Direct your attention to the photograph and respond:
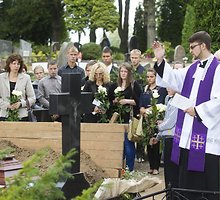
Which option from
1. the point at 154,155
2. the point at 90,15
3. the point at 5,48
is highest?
the point at 90,15

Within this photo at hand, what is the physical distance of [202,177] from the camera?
5492 millimetres

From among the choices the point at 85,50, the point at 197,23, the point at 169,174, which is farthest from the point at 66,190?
the point at 85,50

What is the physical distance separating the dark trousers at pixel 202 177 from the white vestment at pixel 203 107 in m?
0.11

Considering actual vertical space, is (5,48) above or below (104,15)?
below

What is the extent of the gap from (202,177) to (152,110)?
271 centimetres

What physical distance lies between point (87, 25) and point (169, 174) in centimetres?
3662

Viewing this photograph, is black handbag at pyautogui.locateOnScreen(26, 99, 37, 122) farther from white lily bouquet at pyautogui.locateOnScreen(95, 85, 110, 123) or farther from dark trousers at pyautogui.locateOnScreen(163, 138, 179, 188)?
dark trousers at pyautogui.locateOnScreen(163, 138, 179, 188)

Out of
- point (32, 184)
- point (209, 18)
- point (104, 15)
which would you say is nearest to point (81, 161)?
point (32, 184)

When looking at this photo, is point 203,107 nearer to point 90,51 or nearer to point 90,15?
point 90,51

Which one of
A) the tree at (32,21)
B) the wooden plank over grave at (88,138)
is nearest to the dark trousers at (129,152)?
the wooden plank over grave at (88,138)

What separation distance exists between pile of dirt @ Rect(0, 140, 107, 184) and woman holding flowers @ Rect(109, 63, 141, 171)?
230 cm

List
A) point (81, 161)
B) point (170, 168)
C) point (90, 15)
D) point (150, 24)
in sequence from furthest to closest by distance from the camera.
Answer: point (90, 15) → point (150, 24) → point (170, 168) → point (81, 161)

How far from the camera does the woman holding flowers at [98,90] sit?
7.82m

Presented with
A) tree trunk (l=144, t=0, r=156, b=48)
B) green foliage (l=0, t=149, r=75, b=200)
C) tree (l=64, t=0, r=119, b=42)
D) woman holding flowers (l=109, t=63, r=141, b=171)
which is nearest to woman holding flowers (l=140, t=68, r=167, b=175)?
woman holding flowers (l=109, t=63, r=141, b=171)
